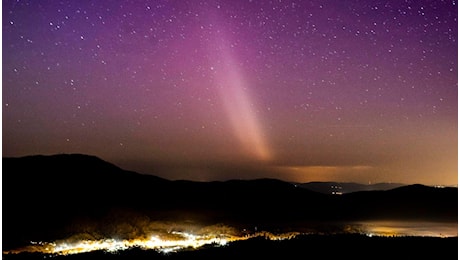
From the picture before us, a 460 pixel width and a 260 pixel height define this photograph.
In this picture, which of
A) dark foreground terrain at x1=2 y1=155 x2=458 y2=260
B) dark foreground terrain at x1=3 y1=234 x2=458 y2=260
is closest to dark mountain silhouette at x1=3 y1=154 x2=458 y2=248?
dark foreground terrain at x1=2 y1=155 x2=458 y2=260

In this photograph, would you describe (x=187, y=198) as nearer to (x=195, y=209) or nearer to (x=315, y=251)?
(x=195, y=209)

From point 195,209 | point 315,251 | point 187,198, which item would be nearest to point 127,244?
point 315,251

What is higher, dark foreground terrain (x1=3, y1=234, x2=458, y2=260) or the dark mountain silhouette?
the dark mountain silhouette

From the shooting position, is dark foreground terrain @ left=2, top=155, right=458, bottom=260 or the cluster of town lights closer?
dark foreground terrain @ left=2, top=155, right=458, bottom=260

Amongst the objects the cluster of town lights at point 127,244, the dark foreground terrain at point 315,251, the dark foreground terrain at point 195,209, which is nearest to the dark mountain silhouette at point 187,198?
the dark foreground terrain at point 195,209

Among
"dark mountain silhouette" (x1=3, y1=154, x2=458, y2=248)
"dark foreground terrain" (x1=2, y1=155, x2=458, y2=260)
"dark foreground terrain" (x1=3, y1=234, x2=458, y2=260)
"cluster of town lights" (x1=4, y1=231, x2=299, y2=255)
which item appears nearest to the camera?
"dark foreground terrain" (x1=3, y1=234, x2=458, y2=260)

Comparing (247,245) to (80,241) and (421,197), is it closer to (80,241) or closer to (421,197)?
(80,241)

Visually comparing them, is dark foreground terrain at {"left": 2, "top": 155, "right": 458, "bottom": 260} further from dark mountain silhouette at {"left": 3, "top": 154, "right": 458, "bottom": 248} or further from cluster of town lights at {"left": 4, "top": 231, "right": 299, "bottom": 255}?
cluster of town lights at {"left": 4, "top": 231, "right": 299, "bottom": 255}
